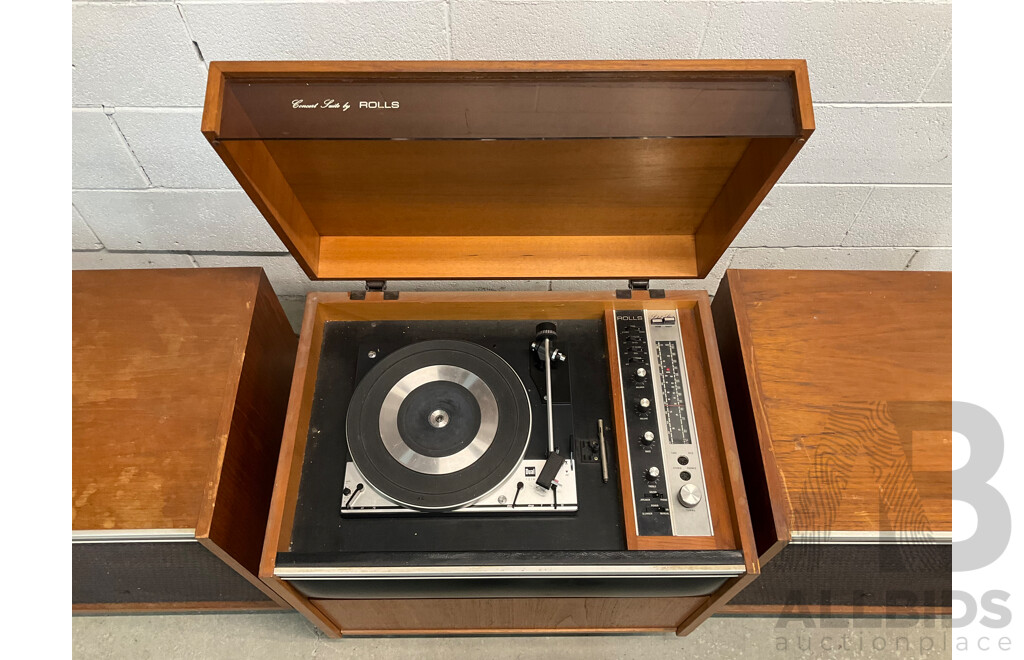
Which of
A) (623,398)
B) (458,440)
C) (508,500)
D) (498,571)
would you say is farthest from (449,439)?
(623,398)

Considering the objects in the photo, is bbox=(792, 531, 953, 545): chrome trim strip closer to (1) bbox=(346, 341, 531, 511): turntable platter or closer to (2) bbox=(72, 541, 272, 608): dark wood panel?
(1) bbox=(346, 341, 531, 511): turntable platter

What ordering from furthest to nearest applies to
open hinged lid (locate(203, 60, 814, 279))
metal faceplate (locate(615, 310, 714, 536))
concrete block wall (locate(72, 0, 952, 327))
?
1. concrete block wall (locate(72, 0, 952, 327))
2. metal faceplate (locate(615, 310, 714, 536))
3. open hinged lid (locate(203, 60, 814, 279))

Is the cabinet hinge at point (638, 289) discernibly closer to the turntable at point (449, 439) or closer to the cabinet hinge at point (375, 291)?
the turntable at point (449, 439)

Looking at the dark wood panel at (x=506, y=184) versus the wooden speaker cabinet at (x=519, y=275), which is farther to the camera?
the dark wood panel at (x=506, y=184)

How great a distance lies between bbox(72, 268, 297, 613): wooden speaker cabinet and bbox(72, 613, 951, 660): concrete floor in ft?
0.70

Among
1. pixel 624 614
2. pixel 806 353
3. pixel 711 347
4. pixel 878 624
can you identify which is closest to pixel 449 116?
pixel 711 347

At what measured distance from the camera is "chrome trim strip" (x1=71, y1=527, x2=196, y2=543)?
1258 millimetres

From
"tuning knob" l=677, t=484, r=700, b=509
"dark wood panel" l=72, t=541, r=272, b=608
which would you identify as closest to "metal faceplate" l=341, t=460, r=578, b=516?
"tuning knob" l=677, t=484, r=700, b=509

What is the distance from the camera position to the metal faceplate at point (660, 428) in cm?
130

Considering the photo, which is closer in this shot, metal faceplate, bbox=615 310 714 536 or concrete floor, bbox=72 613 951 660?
metal faceplate, bbox=615 310 714 536

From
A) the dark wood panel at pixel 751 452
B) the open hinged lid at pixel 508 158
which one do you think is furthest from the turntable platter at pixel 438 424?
the dark wood panel at pixel 751 452

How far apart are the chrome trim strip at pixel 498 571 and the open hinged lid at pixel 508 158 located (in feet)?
2.30

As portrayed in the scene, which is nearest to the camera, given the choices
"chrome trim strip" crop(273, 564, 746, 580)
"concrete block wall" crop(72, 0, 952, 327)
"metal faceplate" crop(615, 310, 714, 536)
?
"chrome trim strip" crop(273, 564, 746, 580)

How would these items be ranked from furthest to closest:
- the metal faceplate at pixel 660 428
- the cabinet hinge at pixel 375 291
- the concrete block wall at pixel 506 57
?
the cabinet hinge at pixel 375 291, the concrete block wall at pixel 506 57, the metal faceplate at pixel 660 428
